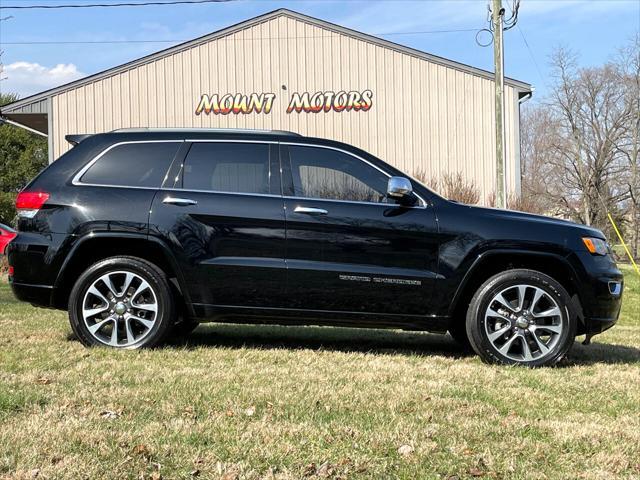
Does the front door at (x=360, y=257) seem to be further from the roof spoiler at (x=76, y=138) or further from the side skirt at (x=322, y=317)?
the roof spoiler at (x=76, y=138)

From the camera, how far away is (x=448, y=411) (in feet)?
12.2

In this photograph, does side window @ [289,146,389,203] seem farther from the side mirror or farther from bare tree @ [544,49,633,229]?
bare tree @ [544,49,633,229]

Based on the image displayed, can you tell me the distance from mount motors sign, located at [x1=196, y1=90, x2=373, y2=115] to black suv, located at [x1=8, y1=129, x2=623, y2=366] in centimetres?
1737

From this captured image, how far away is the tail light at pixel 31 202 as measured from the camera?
5277mm

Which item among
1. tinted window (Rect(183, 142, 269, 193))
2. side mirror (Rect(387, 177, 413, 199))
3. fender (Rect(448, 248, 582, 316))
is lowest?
fender (Rect(448, 248, 582, 316))

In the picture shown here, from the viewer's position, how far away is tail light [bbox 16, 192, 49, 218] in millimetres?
5277

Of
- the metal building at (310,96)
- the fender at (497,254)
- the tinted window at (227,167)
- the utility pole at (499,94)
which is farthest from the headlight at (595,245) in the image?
the metal building at (310,96)

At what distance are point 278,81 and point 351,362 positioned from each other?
1880cm

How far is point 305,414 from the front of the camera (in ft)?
11.7

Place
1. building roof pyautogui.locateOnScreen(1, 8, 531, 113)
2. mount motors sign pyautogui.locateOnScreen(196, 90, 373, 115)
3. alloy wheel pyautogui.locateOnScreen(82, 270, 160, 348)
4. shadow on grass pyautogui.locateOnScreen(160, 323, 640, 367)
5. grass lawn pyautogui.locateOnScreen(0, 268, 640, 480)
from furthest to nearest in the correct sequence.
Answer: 1. mount motors sign pyautogui.locateOnScreen(196, 90, 373, 115)
2. building roof pyautogui.locateOnScreen(1, 8, 531, 113)
3. shadow on grass pyautogui.locateOnScreen(160, 323, 640, 367)
4. alloy wheel pyautogui.locateOnScreen(82, 270, 160, 348)
5. grass lawn pyautogui.locateOnScreen(0, 268, 640, 480)

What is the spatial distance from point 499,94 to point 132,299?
12437 mm

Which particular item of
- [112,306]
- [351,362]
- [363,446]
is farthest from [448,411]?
[112,306]

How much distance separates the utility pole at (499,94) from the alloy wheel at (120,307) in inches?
455

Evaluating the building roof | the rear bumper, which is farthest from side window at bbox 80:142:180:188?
the building roof
